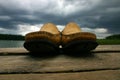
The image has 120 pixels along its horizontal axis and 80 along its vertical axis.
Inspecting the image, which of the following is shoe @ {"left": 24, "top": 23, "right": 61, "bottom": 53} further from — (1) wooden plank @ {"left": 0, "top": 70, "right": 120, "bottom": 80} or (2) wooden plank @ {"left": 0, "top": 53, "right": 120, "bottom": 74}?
(1) wooden plank @ {"left": 0, "top": 70, "right": 120, "bottom": 80}

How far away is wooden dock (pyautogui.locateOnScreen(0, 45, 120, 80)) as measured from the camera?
5.45ft

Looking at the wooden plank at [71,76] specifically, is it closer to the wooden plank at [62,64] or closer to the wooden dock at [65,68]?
the wooden dock at [65,68]

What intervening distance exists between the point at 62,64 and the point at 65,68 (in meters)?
0.17

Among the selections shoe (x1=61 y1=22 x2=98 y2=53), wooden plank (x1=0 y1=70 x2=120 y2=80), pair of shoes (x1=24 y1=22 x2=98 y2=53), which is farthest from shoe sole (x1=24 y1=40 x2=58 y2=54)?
wooden plank (x1=0 y1=70 x2=120 y2=80)

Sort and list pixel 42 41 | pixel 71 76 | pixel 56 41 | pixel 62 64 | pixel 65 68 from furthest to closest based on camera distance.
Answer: pixel 56 41
pixel 42 41
pixel 62 64
pixel 65 68
pixel 71 76

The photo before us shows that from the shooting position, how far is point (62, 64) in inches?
81.2

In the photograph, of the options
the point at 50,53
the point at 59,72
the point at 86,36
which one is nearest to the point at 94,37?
the point at 86,36

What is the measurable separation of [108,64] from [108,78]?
46 centimetres

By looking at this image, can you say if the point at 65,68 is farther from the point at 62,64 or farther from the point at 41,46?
the point at 41,46

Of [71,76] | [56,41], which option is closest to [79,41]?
[56,41]

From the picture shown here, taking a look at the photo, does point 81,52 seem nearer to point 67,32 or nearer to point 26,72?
point 67,32

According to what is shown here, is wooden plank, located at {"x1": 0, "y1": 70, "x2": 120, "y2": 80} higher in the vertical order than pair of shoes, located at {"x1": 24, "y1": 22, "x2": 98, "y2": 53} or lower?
lower

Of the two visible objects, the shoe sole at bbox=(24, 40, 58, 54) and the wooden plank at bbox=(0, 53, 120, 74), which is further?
the shoe sole at bbox=(24, 40, 58, 54)

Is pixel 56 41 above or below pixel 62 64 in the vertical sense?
above
